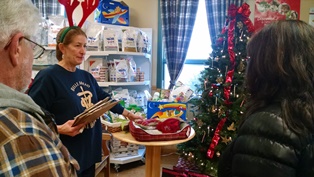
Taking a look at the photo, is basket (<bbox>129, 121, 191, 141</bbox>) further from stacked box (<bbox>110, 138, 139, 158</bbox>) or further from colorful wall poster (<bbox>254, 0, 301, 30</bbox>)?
colorful wall poster (<bbox>254, 0, 301, 30</bbox>)

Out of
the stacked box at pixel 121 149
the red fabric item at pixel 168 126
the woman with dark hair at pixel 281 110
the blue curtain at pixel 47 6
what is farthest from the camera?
the blue curtain at pixel 47 6

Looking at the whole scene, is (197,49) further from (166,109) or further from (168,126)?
(168,126)

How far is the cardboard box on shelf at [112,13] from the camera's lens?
3.36 metres

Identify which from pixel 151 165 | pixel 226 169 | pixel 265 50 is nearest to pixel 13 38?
pixel 265 50

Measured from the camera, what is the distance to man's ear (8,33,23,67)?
2.40ft

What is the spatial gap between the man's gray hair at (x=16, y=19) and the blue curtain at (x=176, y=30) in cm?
292

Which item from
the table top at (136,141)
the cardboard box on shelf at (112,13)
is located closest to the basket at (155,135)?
the table top at (136,141)

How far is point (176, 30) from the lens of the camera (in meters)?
3.64

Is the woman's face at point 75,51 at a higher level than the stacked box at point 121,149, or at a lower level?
higher

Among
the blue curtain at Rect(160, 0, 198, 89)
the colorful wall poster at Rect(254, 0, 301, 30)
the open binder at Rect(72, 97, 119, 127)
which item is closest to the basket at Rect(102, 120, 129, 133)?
the open binder at Rect(72, 97, 119, 127)

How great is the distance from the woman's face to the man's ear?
0.90 m

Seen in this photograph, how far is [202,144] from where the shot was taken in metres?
2.96

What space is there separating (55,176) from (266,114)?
685 mm

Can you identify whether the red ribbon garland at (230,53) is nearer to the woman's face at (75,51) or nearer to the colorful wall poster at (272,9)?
the colorful wall poster at (272,9)
